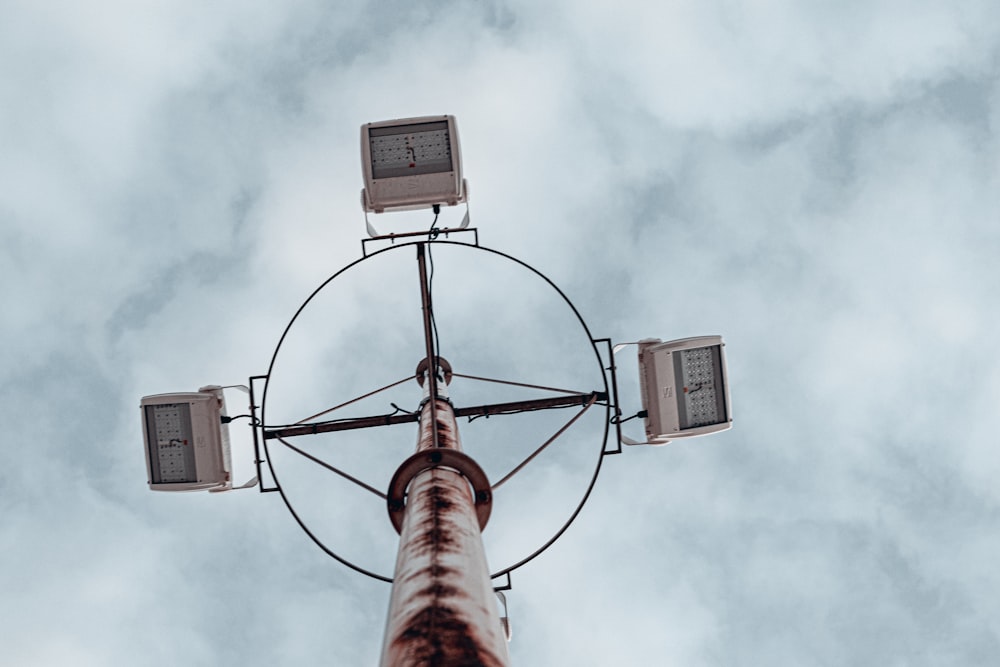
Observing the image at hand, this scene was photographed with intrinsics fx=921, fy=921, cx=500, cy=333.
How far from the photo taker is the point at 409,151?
13352mm

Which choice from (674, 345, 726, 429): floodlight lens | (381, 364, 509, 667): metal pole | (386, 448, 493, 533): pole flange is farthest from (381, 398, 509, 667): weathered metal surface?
(674, 345, 726, 429): floodlight lens

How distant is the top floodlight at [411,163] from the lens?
13258 millimetres

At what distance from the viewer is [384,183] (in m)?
13.2

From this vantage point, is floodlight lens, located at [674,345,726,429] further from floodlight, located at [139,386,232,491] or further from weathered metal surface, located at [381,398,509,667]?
floodlight, located at [139,386,232,491]

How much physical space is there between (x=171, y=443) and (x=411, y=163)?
5.20 m

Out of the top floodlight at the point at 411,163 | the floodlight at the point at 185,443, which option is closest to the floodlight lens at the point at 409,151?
the top floodlight at the point at 411,163

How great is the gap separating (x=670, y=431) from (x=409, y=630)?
28.1ft

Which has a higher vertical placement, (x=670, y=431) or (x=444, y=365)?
(x=444, y=365)

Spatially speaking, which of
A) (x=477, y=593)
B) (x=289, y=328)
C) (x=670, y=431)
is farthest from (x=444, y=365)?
(x=477, y=593)

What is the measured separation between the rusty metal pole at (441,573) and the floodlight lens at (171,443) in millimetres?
5472

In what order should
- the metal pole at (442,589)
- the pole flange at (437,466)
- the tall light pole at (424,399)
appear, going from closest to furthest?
the metal pole at (442,589) → the pole flange at (437,466) → the tall light pole at (424,399)

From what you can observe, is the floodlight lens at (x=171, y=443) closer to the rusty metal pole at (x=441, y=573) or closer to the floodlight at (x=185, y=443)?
the floodlight at (x=185, y=443)

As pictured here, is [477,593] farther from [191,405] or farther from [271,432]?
[191,405]

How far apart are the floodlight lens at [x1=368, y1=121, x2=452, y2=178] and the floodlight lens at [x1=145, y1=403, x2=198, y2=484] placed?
4445 millimetres
